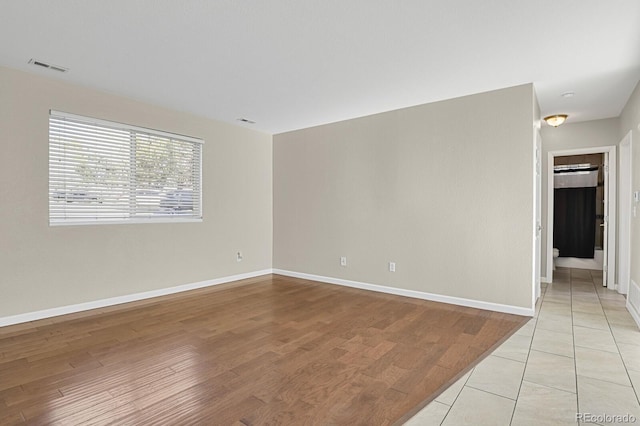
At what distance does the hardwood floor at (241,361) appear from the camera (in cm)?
195

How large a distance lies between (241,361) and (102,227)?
2638 millimetres

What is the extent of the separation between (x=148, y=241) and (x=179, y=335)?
1.79 meters

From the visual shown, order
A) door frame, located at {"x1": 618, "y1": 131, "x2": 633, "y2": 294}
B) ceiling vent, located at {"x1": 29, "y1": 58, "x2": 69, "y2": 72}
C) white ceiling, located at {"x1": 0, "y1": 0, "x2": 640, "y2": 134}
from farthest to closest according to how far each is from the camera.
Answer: door frame, located at {"x1": 618, "y1": 131, "x2": 633, "y2": 294} → ceiling vent, located at {"x1": 29, "y1": 58, "x2": 69, "y2": 72} → white ceiling, located at {"x1": 0, "y1": 0, "x2": 640, "y2": 134}

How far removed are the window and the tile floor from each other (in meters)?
4.01

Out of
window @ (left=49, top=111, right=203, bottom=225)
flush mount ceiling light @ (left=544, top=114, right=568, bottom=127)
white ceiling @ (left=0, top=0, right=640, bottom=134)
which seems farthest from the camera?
flush mount ceiling light @ (left=544, top=114, right=568, bottom=127)

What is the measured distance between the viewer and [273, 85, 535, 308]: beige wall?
12.4 ft

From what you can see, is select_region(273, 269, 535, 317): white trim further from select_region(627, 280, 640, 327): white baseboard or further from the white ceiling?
the white ceiling

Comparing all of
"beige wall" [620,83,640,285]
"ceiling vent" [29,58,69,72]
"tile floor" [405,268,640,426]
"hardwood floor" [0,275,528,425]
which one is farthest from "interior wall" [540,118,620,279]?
"ceiling vent" [29,58,69,72]

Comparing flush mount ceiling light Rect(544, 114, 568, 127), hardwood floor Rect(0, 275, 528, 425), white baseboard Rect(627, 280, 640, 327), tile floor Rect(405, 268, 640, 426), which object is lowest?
hardwood floor Rect(0, 275, 528, 425)

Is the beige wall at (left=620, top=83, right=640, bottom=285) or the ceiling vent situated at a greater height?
the ceiling vent

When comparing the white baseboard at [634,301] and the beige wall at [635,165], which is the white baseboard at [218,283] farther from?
the beige wall at [635,165]

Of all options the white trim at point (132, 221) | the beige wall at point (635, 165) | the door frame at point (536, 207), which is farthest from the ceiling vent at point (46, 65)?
the beige wall at point (635, 165)

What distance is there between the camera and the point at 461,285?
13.5ft

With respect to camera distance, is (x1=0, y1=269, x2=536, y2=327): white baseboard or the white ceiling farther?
(x1=0, y1=269, x2=536, y2=327): white baseboard
